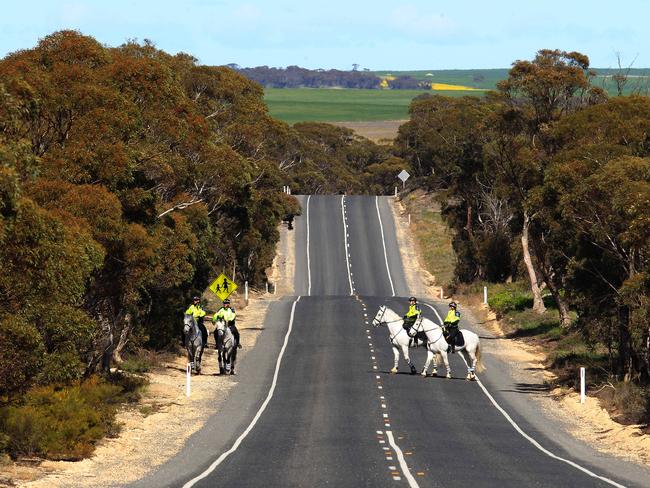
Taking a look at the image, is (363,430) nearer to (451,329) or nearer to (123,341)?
(451,329)

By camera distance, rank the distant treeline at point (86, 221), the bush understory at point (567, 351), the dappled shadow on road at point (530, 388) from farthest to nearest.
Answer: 1. the dappled shadow on road at point (530, 388)
2. the bush understory at point (567, 351)
3. the distant treeline at point (86, 221)

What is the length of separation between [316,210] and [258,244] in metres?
38.5

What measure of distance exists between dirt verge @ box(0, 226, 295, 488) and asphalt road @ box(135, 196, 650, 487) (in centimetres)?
65

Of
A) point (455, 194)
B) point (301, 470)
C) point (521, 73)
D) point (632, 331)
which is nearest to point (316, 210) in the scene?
point (455, 194)

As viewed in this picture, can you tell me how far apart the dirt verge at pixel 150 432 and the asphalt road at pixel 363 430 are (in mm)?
654

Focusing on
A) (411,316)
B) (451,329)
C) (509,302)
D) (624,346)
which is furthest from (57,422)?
(509,302)

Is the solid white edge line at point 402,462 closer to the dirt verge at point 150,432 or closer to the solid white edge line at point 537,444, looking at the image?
the solid white edge line at point 537,444

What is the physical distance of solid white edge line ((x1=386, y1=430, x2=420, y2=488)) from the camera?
2234 cm

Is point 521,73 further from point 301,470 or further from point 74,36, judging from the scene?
point 301,470

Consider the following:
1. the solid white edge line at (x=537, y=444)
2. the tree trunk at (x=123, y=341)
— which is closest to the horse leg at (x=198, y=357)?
the tree trunk at (x=123, y=341)

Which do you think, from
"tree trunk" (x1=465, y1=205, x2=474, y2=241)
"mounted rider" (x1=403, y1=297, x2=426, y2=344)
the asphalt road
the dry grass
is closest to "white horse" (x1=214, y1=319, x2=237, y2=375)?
the asphalt road

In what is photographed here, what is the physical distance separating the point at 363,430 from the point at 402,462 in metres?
5.35

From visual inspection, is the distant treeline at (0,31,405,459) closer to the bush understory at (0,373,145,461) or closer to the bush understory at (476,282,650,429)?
the bush understory at (0,373,145,461)

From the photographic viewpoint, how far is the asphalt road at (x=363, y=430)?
23.8 meters
